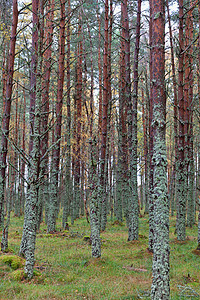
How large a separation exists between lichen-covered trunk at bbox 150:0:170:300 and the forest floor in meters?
1.08

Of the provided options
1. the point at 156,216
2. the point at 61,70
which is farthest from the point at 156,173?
the point at 61,70

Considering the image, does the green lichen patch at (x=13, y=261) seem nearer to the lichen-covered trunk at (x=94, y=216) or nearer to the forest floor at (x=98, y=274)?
the forest floor at (x=98, y=274)

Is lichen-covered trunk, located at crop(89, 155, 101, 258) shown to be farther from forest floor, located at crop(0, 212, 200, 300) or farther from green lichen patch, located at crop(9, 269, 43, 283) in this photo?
green lichen patch, located at crop(9, 269, 43, 283)

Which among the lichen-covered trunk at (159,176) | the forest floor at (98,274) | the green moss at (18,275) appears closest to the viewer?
the lichen-covered trunk at (159,176)

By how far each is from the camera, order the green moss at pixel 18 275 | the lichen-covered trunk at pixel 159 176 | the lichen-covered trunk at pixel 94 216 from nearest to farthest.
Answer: the lichen-covered trunk at pixel 159 176 → the green moss at pixel 18 275 → the lichen-covered trunk at pixel 94 216

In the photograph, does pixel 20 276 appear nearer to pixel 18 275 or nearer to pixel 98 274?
pixel 18 275

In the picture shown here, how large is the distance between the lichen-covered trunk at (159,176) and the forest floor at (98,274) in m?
1.08

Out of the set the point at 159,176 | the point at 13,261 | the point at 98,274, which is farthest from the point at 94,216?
the point at 159,176

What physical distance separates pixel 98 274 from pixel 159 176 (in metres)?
3.66

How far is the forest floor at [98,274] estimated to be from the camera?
17.6ft

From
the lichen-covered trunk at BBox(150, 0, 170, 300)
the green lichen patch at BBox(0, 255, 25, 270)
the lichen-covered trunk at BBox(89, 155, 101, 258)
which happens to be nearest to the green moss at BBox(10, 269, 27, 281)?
the green lichen patch at BBox(0, 255, 25, 270)

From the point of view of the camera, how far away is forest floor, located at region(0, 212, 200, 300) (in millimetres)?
5379

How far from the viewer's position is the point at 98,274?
674 centimetres

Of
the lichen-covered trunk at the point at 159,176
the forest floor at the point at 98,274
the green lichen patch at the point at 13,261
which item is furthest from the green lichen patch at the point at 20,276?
the lichen-covered trunk at the point at 159,176
